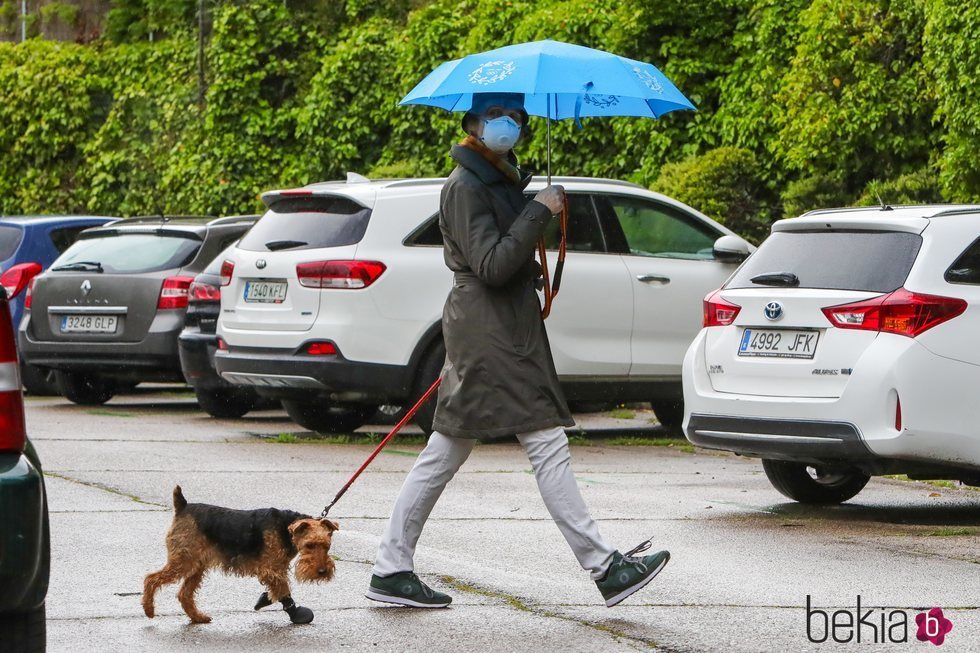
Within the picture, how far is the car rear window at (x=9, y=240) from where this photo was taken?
1558 cm

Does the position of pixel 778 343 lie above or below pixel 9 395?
below

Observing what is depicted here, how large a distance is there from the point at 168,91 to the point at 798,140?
12747mm

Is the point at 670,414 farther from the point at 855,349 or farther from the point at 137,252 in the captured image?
the point at 855,349

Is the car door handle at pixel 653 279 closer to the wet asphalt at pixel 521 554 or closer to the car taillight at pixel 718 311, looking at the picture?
the wet asphalt at pixel 521 554

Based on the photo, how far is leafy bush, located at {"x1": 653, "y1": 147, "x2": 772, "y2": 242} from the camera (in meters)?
15.4

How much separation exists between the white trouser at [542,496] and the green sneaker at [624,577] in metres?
0.03

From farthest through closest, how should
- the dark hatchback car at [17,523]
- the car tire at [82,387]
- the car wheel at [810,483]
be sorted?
1. the car tire at [82,387]
2. the car wheel at [810,483]
3. the dark hatchback car at [17,523]

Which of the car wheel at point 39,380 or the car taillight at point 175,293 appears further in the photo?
the car wheel at point 39,380

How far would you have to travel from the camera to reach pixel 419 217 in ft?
36.9

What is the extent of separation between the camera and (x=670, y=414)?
42.6 feet

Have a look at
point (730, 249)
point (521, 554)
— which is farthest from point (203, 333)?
point (521, 554)

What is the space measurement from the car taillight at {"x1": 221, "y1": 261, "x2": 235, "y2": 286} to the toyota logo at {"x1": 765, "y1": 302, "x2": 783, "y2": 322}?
15.9 feet

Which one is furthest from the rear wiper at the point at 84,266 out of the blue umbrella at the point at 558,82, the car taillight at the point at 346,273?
the blue umbrella at the point at 558,82

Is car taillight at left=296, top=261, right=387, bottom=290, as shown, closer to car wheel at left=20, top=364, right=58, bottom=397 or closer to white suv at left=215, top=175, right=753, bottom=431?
white suv at left=215, top=175, right=753, bottom=431
